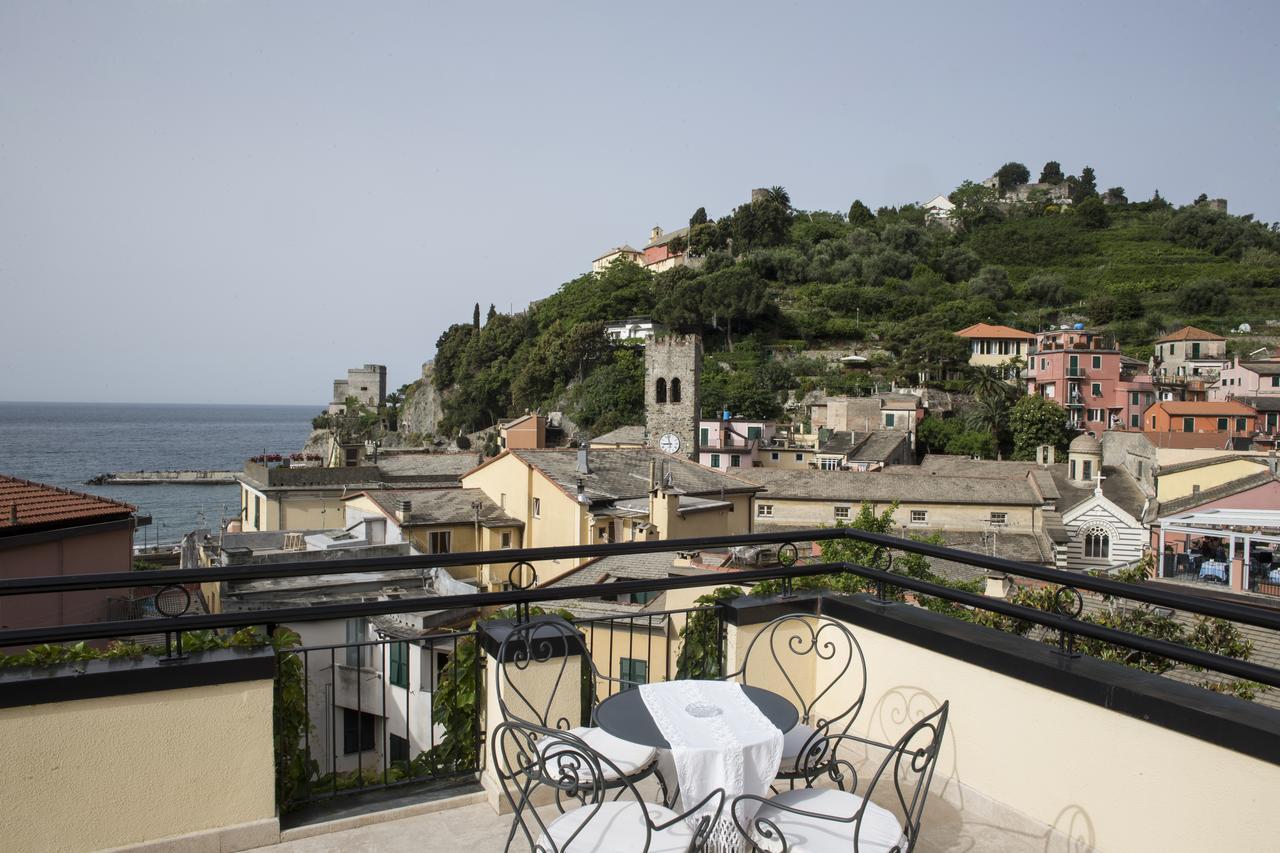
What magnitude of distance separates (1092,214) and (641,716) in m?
105

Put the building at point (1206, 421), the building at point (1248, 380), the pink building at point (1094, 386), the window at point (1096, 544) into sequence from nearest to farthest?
1. the window at point (1096, 544)
2. the building at point (1206, 421)
3. the building at point (1248, 380)
4. the pink building at point (1094, 386)

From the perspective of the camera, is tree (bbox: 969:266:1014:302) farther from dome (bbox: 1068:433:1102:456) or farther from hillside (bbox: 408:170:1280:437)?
dome (bbox: 1068:433:1102:456)

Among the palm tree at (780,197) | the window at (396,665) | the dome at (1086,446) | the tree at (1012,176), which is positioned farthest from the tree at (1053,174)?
the window at (396,665)

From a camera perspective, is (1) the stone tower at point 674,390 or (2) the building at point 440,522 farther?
(1) the stone tower at point 674,390

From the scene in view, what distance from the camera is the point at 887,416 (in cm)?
4775

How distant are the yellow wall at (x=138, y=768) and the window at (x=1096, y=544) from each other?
3313 cm

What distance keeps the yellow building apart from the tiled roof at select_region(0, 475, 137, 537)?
9.99 m

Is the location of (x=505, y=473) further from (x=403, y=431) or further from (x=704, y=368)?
(x=403, y=431)

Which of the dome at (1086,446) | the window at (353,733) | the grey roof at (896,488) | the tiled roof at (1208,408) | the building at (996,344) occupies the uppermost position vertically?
the building at (996,344)

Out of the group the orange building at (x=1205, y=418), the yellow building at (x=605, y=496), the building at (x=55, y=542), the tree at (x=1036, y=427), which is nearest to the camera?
the building at (x=55, y=542)

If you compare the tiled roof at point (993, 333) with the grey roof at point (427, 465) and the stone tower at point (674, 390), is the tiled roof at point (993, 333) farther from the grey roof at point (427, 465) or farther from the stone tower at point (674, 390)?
the grey roof at point (427, 465)

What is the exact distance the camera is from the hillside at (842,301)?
58.6 meters

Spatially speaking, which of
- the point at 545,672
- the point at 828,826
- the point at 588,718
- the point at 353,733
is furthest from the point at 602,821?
the point at 353,733

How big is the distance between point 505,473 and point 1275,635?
19541 mm
